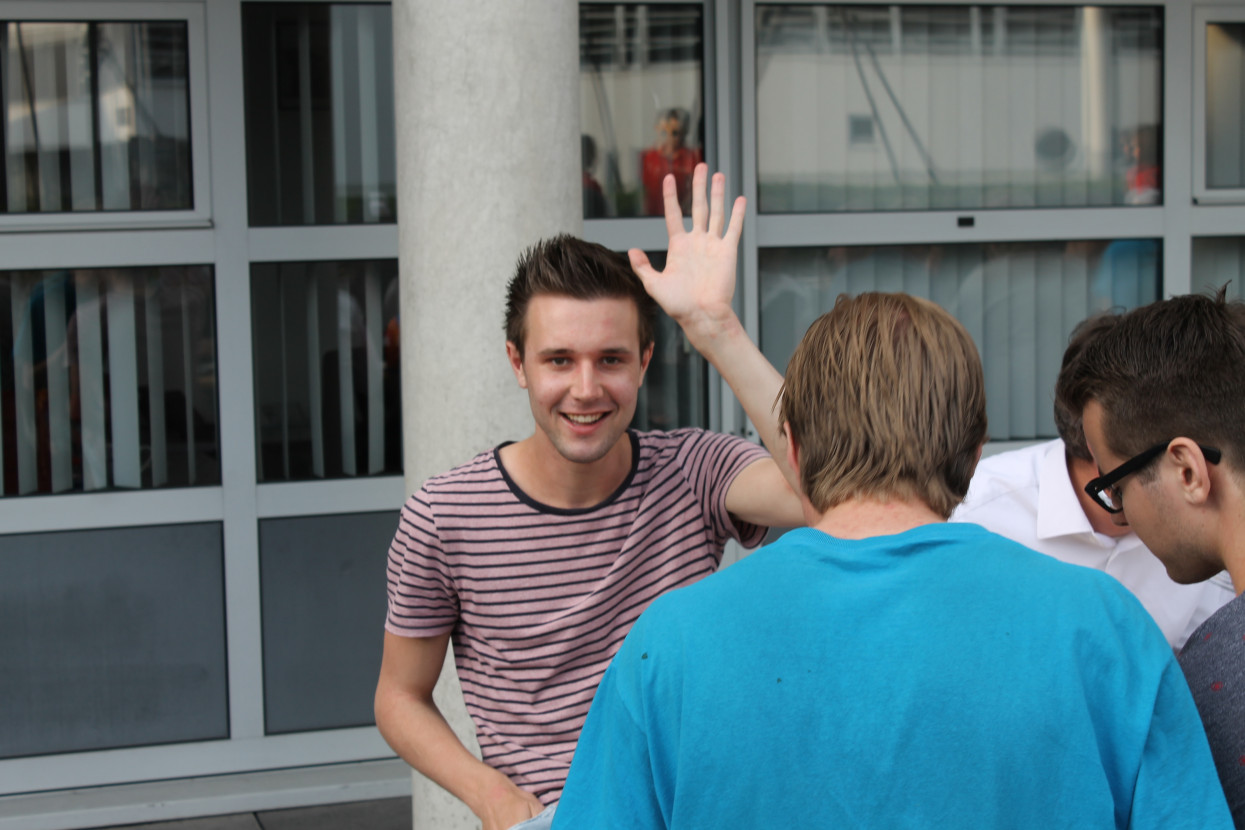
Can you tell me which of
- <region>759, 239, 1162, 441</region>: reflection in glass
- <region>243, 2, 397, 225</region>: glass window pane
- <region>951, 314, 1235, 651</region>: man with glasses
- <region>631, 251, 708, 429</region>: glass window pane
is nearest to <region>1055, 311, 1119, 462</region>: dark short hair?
<region>951, 314, 1235, 651</region>: man with glasses

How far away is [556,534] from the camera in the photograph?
80.0 inches

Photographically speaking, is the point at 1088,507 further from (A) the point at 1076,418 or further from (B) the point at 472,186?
(B) the point at 472,186

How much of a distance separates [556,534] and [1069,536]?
3.71ft

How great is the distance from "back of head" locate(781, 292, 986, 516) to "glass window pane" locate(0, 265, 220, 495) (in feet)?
12.8

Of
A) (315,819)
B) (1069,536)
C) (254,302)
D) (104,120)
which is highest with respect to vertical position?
(104,120)

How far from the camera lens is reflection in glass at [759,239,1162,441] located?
5.21 m

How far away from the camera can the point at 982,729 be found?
1.07 meters

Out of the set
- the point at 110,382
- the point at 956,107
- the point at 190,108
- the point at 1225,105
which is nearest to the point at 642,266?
the point at 190,108

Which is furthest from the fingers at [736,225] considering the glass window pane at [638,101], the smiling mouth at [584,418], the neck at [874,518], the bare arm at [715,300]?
the glass window pane at [638,101]

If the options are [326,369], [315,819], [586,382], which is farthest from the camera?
[326,369]

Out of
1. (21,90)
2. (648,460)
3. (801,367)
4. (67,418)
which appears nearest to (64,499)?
(67,418)

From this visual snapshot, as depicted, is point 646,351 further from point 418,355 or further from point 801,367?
point 418,355

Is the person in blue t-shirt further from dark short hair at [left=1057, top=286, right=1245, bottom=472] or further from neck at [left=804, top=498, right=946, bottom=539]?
dark short hair at [left=1057, top=286, right=1245, bottom=472]

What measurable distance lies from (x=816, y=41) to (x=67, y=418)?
360 centimetres
